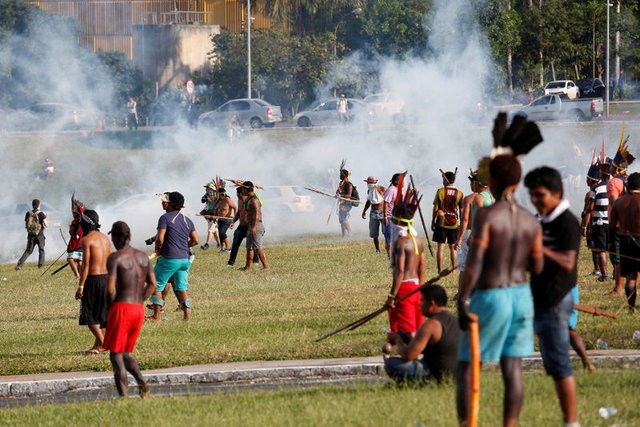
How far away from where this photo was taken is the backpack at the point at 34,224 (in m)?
26.6

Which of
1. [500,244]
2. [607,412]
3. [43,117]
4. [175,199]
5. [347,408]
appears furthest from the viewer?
[43,117]

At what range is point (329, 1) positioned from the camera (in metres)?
56.3

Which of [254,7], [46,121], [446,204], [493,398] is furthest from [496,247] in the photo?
[254,7]

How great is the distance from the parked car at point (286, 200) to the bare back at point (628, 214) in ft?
76.6

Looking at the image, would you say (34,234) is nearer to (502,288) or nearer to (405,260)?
(405,260)

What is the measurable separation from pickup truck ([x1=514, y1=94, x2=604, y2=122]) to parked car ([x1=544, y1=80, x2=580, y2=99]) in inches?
69.8

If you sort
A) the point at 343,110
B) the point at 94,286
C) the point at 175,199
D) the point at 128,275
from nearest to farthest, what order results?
the point at 128,275, the point at 94,286, the point at 175,199, the point at 343,110

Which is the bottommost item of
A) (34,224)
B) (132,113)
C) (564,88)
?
(34,224)

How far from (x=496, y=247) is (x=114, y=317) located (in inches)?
163

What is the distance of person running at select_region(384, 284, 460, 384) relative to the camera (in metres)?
8.90

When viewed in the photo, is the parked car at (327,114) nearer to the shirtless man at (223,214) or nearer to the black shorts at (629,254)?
the shirtless man at (223,214)

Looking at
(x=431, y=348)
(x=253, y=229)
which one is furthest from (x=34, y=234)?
(x=431, y=348)

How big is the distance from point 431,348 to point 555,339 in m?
1.77

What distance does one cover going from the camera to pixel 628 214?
1334 cm
